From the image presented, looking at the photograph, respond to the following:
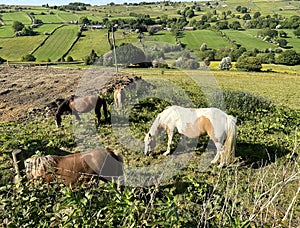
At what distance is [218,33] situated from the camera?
3187 inches

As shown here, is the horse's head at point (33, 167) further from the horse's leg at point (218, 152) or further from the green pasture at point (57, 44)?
the green pasture at point (57, 44)

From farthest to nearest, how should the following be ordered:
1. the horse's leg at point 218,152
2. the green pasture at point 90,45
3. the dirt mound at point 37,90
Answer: the green pasture at point 90,45 → the dirt mound at point 37,90 → the horse's leg at point 218,152

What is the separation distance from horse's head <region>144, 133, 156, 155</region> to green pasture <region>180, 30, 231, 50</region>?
57842mm

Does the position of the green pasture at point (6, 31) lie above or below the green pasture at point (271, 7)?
below

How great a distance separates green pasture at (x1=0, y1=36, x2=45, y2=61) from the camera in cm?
5378

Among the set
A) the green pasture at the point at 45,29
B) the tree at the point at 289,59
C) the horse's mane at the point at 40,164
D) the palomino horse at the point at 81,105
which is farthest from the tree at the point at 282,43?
the horse's mane at the point at 40,164

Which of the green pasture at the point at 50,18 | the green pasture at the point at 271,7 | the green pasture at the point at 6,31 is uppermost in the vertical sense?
the green pasture at the point at 271,7

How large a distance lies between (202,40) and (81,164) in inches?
2763

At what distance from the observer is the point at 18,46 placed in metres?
57.5

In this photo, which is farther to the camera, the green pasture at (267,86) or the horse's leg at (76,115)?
the green pasture at (267,86)

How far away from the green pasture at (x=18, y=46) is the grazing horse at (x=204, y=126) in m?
51.3

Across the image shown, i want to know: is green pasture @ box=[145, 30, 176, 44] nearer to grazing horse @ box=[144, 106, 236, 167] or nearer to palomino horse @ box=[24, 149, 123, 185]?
grazing horse @ box=[144, 106, 236, 167]

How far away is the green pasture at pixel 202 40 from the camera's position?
66.7m

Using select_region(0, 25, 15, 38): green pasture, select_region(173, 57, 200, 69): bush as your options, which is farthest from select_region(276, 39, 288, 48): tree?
select_region(0, 25, 15, 38): green pasture
